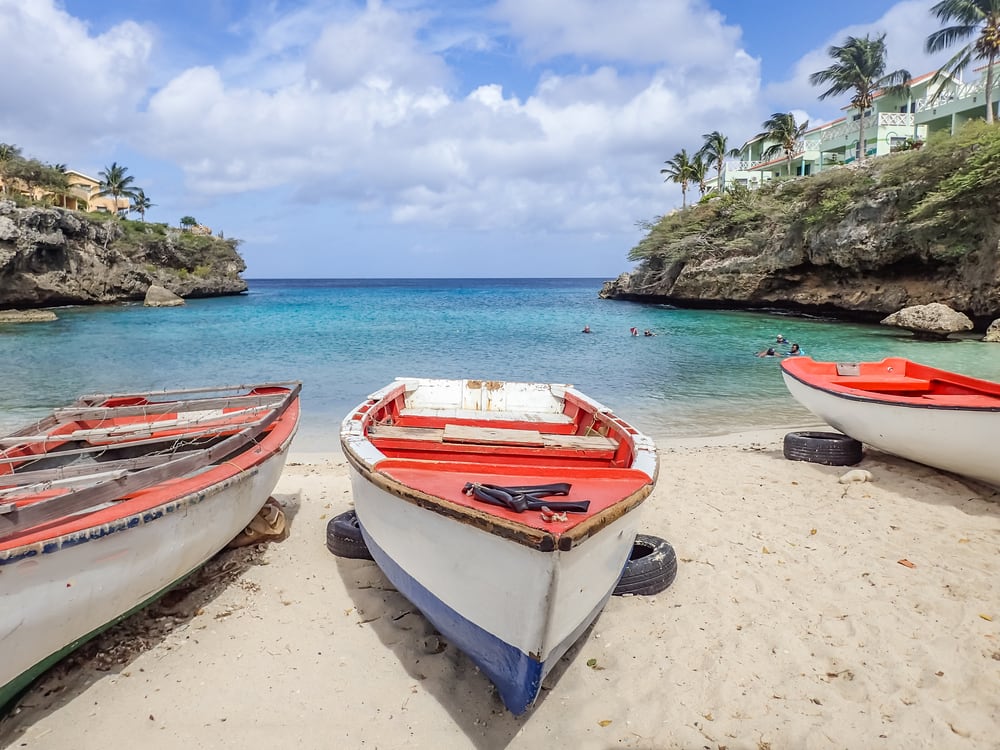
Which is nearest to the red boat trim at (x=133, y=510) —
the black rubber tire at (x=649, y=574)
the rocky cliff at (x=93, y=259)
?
the black rubber tire at (x=649, y=574)

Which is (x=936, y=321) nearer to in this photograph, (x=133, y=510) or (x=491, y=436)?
(x=491, y=436)

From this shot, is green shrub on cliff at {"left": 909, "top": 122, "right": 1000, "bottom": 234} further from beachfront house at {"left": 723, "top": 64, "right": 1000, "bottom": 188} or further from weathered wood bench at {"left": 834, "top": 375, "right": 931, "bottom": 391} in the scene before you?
weathered wood bench at {"left": 834, "top": 375, "right": 931, "bottom": 391}

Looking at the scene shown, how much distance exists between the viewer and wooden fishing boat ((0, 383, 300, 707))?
3084mm

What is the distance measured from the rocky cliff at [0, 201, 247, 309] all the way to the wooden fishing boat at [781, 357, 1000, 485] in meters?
44.8

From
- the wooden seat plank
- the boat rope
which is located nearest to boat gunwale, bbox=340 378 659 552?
the boat rope

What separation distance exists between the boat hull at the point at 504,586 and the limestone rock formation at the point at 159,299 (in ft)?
168

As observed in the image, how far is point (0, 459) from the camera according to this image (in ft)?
15.0

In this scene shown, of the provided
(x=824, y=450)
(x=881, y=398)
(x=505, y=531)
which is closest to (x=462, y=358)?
(x=824, y=450)

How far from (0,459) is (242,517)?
1.94 meters

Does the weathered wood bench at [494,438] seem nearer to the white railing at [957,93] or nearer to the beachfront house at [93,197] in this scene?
the white railing at [957,93]

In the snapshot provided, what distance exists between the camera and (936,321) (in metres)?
23.4

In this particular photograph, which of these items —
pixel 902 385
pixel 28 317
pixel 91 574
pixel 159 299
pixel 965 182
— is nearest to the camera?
pixel 91 574

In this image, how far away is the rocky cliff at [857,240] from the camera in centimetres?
2311

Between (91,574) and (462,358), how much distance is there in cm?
1865
